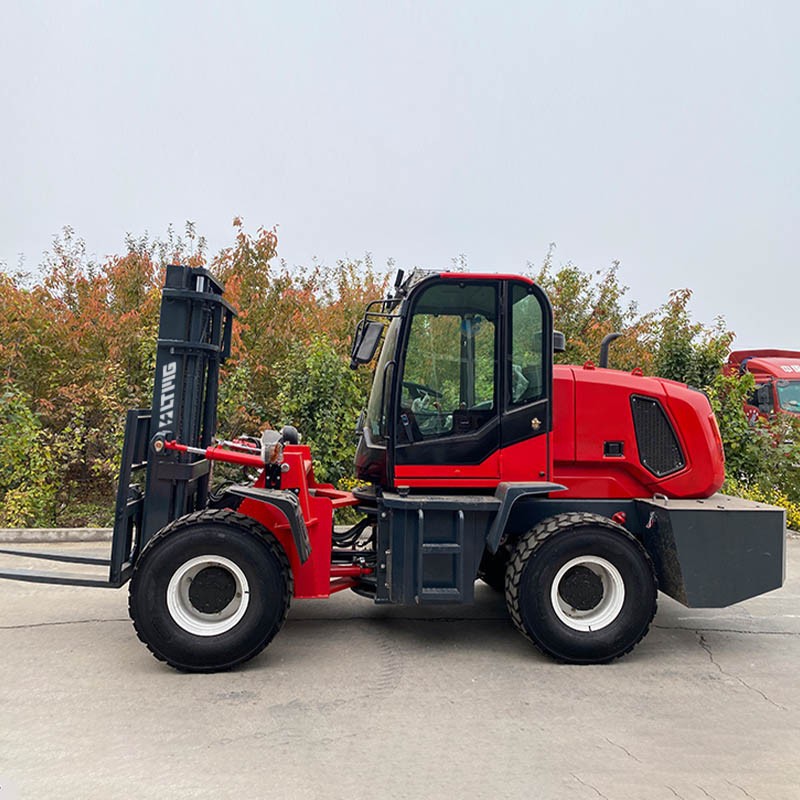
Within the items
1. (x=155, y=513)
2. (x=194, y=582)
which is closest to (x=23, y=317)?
(x=155, y=513)

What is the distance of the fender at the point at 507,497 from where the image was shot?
5.09 meters

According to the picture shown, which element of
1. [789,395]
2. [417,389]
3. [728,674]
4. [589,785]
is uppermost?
[789,395]

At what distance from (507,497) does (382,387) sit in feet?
4.20

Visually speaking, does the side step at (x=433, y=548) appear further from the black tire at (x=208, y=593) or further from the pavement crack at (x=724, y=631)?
the pavement crack at (x=724, y=631)

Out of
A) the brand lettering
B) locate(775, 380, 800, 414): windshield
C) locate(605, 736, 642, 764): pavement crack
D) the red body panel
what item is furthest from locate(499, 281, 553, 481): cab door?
locate(775, 380, 800, 414): windshield

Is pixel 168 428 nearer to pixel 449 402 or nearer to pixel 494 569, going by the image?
pixel 449 402

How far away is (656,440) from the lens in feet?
18.6

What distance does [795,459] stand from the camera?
1091 centimetres

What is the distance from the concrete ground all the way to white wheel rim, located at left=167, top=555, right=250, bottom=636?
A: 312 millimetres

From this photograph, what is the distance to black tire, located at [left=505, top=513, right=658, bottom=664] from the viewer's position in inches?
197

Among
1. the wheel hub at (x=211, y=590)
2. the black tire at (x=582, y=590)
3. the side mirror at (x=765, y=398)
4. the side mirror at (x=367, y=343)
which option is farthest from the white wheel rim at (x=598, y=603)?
the side mirror at (x=765, y=398)

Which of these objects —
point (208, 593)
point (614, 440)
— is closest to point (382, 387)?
point (614, 440)

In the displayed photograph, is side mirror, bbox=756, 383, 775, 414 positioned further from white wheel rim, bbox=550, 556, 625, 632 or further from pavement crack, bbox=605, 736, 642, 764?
pavement crack, bbox=605, 736, 642, 764

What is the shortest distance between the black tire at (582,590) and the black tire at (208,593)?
167cm
